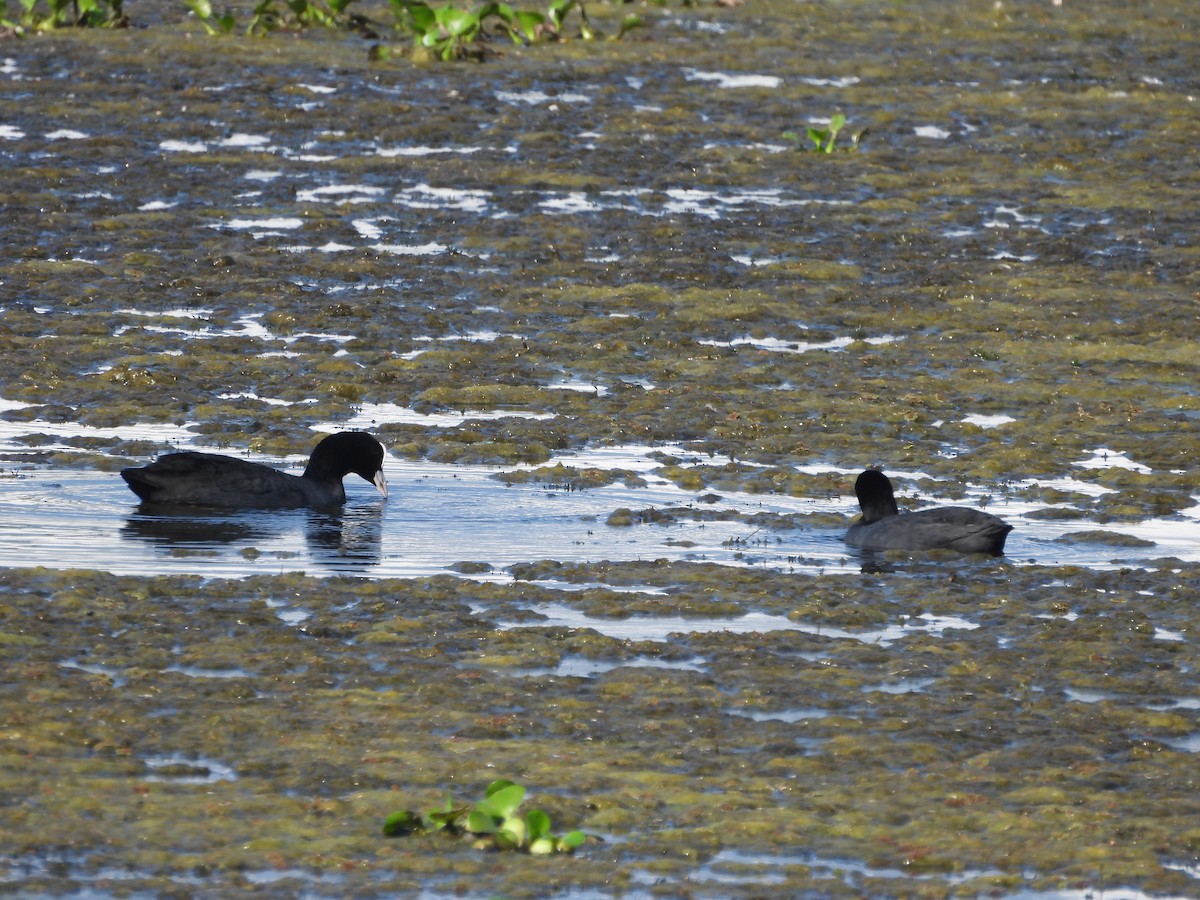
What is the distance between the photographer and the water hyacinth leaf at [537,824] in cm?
675

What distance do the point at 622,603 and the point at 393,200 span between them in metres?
9.53

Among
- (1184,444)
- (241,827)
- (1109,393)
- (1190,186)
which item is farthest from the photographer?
Result: (1190,186)

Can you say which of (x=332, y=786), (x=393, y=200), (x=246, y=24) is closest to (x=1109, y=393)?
(x=393, y=200)

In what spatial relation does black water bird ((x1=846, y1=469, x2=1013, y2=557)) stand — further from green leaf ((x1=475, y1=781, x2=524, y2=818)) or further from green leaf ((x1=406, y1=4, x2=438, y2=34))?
green leaf ((x1=406, y1=4, x2=438, y2=34))

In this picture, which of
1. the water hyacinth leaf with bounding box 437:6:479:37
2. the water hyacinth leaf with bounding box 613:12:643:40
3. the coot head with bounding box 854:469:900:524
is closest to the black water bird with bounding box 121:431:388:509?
the coot head with bounding box 854:469:900:524

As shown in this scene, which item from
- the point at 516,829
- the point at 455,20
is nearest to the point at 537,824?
the point at 516,829

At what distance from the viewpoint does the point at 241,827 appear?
270 inches

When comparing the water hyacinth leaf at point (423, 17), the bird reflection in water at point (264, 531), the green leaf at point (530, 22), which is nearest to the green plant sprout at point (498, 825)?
the bird reflection in water at point (264, 531)

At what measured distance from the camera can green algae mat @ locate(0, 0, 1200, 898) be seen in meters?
7.12

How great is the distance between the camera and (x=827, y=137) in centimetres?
2103

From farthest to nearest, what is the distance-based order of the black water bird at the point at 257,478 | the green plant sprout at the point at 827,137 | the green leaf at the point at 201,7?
the green leaf at the point at 201,7 < the green plant sprout at the point at 827,137 < the black water bird at the point at 257,478

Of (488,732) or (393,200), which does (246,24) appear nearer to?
(393,200)

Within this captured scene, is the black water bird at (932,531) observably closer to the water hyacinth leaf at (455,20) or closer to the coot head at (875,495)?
the coot head at (875,495)

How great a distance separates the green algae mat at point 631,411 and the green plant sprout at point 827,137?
0.13 m
